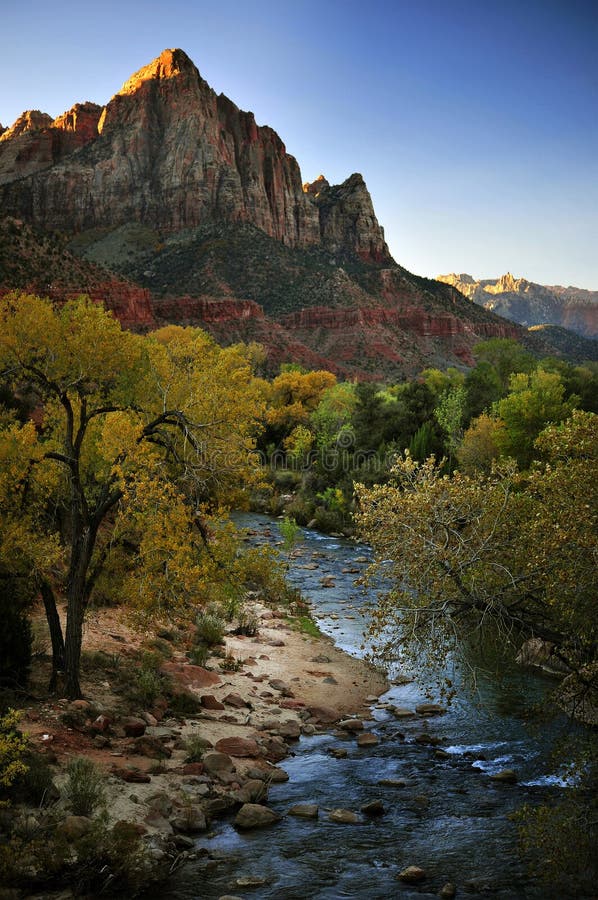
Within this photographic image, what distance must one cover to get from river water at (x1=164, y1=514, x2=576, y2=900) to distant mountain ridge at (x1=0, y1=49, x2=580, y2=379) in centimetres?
6728

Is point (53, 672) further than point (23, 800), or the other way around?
point (53, 672)

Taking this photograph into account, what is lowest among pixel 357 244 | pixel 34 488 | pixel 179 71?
pixel 34 488

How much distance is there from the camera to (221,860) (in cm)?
873

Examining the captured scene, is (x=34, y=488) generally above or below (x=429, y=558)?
above

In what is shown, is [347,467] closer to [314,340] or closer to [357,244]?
[314,340]

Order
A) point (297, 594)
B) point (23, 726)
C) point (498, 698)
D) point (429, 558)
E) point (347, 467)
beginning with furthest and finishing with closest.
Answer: point (347, 467) < point (297, 594) < point (498, 698) < point (23, 726) < point (429, 558)

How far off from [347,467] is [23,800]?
38.7 metres

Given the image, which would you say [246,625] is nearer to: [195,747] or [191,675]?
[191,675]

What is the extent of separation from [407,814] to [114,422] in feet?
26.1

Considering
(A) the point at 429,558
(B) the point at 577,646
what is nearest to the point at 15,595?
(A) the point at 429,558

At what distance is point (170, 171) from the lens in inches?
6462

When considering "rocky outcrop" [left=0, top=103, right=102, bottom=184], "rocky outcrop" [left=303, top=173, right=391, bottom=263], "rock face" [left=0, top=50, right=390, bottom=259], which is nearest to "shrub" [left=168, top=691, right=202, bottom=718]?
"rock face" [left=0, top=50, right=390, bottom=259]

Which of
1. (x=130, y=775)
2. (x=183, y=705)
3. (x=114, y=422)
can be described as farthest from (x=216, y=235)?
(x=130, y=775)

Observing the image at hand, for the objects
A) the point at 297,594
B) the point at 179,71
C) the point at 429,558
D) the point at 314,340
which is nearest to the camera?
the point at 429,558
